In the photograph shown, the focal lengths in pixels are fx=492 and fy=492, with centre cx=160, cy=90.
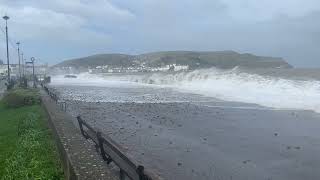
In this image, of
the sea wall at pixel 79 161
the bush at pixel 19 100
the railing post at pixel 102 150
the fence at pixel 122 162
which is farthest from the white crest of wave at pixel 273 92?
the sea wall at pixel 79 161

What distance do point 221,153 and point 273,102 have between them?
21174 mm

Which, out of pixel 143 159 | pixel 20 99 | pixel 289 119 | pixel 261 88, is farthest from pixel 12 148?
pixel 261 88

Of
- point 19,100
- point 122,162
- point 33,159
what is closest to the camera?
point 122,162

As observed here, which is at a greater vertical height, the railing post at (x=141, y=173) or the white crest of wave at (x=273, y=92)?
the railing post at (x=141, y=173)

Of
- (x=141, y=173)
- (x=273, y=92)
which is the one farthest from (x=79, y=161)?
(x=273, y=92)

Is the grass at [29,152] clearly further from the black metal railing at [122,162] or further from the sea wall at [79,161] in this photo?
the black metal railing at [122,162]

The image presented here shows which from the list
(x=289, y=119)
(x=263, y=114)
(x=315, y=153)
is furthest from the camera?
(x=263, y=114)

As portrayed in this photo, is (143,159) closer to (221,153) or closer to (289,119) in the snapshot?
(221,153)

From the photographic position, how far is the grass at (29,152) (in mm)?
11195

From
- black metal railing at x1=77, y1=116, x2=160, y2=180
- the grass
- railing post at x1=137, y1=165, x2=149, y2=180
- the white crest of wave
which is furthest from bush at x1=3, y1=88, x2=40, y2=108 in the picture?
railing post at x1=137, y1=165, x2=149, y2=180

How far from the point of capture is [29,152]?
14016 mm

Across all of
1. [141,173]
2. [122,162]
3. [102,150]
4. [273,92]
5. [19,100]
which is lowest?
[273,92]

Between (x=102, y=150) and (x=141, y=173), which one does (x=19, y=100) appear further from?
(x=141, y=173)

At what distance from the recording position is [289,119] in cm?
2384
